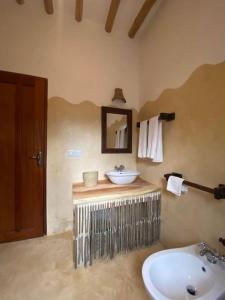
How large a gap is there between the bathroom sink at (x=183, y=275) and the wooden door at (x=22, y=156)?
1526 mm

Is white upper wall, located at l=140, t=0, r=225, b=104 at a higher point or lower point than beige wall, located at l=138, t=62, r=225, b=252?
higher

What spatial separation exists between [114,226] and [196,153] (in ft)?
3.52

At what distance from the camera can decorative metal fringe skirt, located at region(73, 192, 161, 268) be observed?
5.16 ft

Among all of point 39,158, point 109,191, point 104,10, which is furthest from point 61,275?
point 104,10

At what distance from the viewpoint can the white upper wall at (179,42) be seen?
129cm

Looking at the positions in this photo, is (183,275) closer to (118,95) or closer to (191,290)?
(191,290)

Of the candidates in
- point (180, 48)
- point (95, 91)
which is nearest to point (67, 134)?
point (95, 91)

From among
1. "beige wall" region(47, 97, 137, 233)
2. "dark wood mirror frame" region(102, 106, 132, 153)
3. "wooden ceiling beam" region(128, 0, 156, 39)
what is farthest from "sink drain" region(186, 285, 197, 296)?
"wooden ceiling beam" region(128, 0, 156, 39)

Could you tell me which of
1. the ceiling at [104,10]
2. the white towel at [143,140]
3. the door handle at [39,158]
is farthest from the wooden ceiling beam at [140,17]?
the door handle at [39,158]

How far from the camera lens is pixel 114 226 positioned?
5.61ft

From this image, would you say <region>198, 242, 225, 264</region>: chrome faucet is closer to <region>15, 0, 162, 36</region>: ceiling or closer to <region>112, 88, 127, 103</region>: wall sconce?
<region>112, 88, 127, 103</region>: wall sconce

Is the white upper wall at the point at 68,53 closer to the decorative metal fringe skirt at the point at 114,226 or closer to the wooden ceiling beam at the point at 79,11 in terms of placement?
the wooden ceiling beam at the point at 79,11

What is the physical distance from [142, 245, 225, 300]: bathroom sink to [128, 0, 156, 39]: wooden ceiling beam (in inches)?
96.4

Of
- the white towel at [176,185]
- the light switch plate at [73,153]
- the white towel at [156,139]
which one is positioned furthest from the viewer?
the light switch plate at [73,153]
